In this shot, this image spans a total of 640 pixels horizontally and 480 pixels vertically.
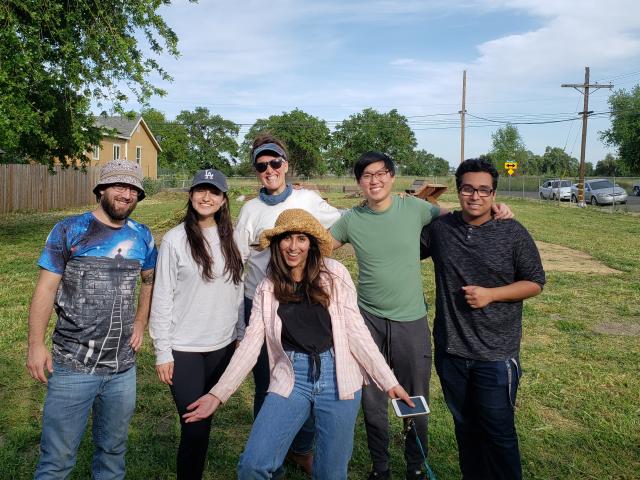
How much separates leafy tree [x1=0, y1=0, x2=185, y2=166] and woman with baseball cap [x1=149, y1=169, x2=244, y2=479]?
903 centimetres

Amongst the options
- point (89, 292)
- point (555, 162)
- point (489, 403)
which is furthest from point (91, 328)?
point (555, 162)

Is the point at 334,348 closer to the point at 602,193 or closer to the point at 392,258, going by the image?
the point at 392,258

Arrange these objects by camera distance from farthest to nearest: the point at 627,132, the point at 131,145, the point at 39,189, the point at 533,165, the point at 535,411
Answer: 1. the point at 533,165
2. the point at 627,132
3. the point at 131,145
4. the point at 39,189
5. the point at 535,411

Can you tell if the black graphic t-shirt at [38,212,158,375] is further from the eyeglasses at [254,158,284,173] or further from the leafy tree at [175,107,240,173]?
the leafy tree at [175,107,240,173]

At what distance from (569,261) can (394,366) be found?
9700 millimetres

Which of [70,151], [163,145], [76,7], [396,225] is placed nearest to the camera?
[396,225]

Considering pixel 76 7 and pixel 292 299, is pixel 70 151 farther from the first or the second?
pixel 292 299

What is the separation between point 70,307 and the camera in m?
2.77

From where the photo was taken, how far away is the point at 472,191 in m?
2.97

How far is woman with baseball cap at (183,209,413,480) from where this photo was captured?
2.67m

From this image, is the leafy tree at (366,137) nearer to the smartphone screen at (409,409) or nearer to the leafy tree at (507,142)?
the leafy tree at (507,142)

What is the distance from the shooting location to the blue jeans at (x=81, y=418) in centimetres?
271

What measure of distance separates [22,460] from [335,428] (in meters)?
2.46

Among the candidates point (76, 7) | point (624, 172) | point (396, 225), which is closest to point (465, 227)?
point (396, 225)
